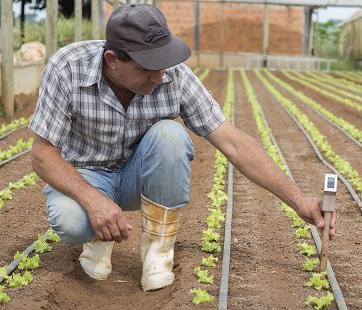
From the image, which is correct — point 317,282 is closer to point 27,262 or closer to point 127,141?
point 127,141

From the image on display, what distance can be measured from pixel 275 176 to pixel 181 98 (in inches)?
22.0

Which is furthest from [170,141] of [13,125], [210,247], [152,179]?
[13,125]

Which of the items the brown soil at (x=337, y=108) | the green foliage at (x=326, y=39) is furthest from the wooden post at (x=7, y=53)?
the green foliage at (x=326, y=39)

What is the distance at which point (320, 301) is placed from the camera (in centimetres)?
309

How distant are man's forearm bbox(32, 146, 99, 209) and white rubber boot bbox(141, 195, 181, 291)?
0.35m

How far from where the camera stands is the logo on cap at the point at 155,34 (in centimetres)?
299

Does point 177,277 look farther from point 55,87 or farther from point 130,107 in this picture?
point 55,87

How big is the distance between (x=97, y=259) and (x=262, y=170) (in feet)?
2.96

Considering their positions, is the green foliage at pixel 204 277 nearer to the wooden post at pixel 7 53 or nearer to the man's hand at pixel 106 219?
the man's hand at pixel 106 219

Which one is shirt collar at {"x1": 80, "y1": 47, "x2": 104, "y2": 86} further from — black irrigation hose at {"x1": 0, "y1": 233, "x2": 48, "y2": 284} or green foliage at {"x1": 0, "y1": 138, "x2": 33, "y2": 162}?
green foliage at {"x1": 0, "y1": 138, "x2": 33, "y2": 162}

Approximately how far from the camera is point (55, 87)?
10.5ft

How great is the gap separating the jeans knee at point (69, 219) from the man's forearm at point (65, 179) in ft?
0.21

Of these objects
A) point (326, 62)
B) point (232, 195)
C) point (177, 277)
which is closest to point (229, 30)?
point (326, 62)

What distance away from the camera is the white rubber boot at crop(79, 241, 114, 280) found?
349cm
